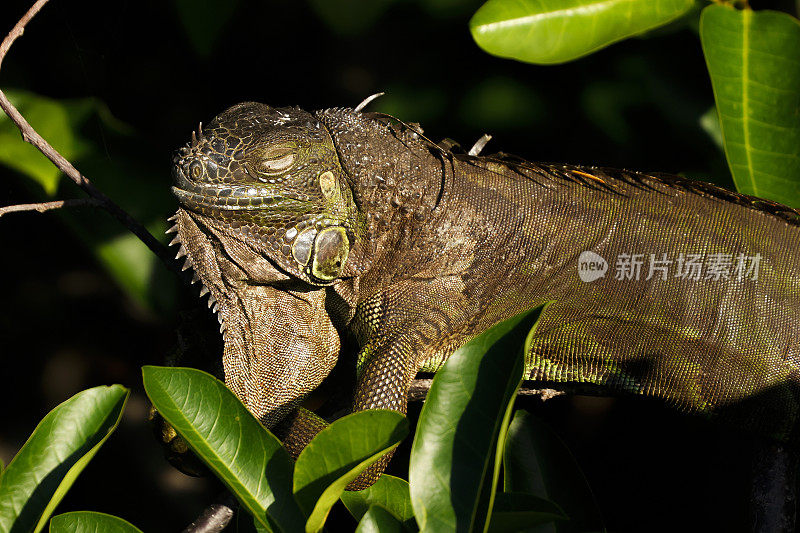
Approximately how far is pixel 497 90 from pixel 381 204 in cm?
68

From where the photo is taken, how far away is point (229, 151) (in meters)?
1.50

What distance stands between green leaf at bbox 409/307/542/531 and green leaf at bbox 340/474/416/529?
243mm

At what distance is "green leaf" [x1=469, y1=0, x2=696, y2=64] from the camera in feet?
4.68

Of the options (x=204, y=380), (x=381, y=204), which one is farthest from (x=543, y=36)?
(x=204, y=380)

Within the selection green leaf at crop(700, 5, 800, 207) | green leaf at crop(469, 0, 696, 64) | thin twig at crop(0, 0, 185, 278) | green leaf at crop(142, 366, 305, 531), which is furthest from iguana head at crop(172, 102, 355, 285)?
green leaf at crop(700, 5, 800, 207)

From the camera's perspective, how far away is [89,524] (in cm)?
104

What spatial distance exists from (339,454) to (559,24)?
1.06 metres

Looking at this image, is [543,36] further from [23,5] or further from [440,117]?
[23,5]

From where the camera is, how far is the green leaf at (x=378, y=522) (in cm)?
92

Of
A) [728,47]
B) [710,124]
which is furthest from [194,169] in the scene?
[710,124]

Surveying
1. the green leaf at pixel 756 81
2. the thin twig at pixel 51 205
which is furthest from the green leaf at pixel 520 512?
the thin twig at pixel 51 205

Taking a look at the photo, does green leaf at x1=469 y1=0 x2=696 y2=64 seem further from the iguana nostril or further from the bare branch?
the bare branch

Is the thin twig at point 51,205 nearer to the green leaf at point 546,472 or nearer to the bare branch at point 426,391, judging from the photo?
the bare branch at point 426,391

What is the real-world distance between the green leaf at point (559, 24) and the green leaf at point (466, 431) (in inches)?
31.1
